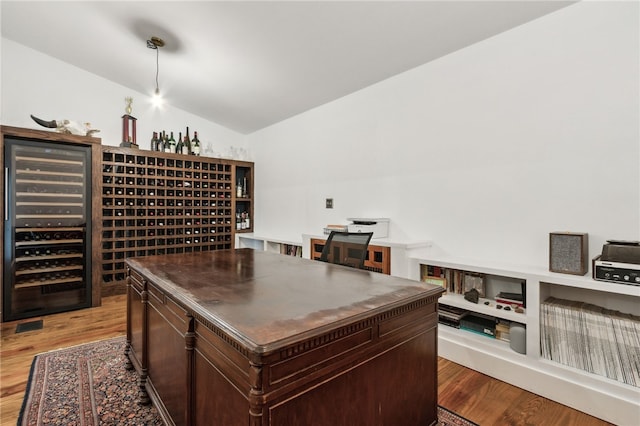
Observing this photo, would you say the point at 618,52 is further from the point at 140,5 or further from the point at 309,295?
the point at 140,5

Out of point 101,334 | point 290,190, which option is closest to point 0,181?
point 101,334

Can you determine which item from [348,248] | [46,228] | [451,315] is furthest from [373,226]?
[46,228]

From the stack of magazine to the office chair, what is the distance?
116 cm

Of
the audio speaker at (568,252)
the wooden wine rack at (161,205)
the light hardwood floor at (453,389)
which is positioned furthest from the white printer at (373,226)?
the wooden wine rack at (161,205)

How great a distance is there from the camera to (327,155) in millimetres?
3820

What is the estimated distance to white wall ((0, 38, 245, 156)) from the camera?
3.44 m

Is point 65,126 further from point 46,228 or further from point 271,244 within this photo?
point 271,244

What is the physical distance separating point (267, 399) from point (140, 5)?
10.2 feet

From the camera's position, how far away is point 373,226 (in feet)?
9.55

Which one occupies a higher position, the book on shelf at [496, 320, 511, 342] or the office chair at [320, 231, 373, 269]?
the office chair at [320, 231, 373, 269]

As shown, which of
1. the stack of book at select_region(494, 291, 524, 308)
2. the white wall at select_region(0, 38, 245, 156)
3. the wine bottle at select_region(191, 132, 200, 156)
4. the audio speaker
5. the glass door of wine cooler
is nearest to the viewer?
the audio speaker

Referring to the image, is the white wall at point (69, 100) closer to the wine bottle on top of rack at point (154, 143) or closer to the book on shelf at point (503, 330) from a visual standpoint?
the wine bottle on top of rack at point (154, 143)

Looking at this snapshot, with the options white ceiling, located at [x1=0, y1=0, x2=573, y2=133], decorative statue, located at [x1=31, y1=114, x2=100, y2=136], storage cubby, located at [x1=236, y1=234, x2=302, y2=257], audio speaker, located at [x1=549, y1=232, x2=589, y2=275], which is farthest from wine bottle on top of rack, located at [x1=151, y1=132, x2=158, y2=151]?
audio speaker, located at [x1=549, y1=232, x2=589, y2=275]

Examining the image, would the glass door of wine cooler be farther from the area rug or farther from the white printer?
the white printer
